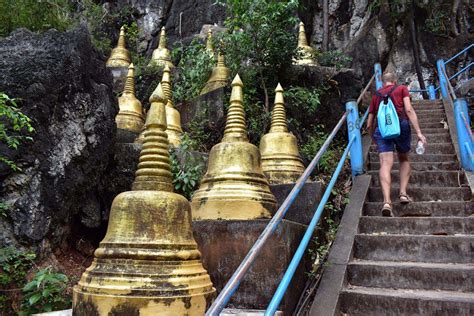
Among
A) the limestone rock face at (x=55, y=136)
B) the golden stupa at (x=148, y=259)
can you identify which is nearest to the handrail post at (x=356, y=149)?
the limestone rock face at (x=55, y=136)

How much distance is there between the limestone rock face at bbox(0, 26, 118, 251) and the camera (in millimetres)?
3654

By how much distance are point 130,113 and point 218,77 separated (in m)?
1.75

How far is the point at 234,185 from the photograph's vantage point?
3.23 m

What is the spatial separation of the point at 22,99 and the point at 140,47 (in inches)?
491

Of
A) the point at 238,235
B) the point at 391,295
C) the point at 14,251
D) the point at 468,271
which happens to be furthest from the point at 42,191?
the point at 468,271

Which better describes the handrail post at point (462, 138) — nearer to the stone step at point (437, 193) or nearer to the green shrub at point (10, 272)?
the stone step at point (437, 193)

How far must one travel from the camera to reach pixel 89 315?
1.97 meters

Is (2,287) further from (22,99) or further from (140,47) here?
(140,47)

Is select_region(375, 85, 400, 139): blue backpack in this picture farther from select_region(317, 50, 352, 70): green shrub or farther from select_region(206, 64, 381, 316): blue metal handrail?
select_region(317, 50, 352, 70): green shrub

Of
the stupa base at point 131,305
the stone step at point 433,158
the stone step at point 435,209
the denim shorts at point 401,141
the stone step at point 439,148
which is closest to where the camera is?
the stupa base at point 131,305

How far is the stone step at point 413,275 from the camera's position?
2.89 m

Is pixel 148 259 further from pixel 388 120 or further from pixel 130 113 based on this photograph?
pixel 130 113

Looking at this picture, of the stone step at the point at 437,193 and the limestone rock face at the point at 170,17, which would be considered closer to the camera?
the stone step at the point at 437,193

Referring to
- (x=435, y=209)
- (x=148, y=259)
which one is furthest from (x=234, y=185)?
(x=435, y=209)
